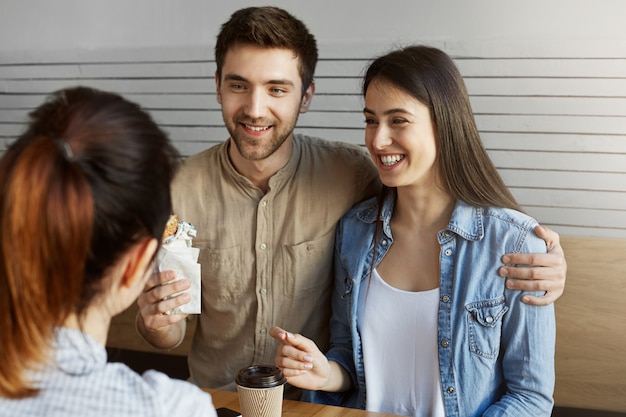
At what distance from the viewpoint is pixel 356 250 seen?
2047mm

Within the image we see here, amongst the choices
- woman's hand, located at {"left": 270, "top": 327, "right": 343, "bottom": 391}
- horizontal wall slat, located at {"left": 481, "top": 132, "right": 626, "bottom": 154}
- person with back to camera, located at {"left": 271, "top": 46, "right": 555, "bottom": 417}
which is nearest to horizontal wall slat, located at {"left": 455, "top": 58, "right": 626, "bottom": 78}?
horizontal wall slat, located at {"left": 481, "top": 132, "right": 626, "bottom": 154}

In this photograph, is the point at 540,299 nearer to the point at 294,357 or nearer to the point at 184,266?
the point at 294,357

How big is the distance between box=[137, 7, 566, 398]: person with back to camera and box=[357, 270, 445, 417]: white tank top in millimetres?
240

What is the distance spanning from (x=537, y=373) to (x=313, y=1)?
1.68 meters

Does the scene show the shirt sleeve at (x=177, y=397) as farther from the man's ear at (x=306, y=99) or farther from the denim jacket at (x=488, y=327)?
the man's ear at (x=306, y=99)

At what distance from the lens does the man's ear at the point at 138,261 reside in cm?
101

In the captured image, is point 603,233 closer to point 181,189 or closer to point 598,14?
point 598,14

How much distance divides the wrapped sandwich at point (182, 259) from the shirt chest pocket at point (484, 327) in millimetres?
654

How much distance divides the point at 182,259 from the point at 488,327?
75 cm

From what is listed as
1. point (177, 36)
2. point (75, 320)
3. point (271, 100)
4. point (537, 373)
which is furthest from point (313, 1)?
point (75, 320)

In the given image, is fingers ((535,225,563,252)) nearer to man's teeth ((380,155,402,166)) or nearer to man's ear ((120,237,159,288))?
man's teeth ((380,155,402,166))

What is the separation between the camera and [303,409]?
170cm

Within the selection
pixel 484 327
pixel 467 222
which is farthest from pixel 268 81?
pixel 484 327

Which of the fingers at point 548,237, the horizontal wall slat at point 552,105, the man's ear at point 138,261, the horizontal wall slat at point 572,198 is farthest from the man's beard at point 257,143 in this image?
the man's ear at point 138,261
